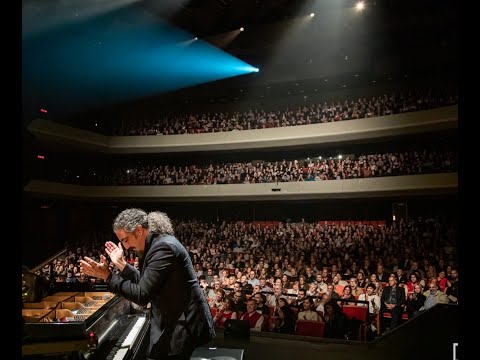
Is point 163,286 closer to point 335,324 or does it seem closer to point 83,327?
point 83,327

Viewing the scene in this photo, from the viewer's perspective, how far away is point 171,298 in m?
2.50

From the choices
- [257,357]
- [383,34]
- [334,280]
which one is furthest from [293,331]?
[383,34]

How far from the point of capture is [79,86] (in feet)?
67.5

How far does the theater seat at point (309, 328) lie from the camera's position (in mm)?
6845

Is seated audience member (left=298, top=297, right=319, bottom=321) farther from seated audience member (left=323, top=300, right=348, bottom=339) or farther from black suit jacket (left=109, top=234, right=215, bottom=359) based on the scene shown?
black suit jacket (left=109, top=234, right=215, bottom=359)

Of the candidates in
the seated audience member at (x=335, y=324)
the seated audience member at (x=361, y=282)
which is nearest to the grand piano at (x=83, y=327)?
the seated audience member at (x=335, y=324)

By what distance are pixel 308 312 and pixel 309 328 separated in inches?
17.5

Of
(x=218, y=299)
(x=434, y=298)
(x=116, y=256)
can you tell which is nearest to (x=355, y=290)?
(x=434, y=298)

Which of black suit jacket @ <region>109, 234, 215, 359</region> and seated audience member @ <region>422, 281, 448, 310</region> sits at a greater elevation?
black suit jacket @ <region>109, 234, 215, 359</region>

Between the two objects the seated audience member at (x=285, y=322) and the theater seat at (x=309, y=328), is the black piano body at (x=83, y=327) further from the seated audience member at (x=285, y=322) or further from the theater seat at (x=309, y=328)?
the theater seat at (x=309, y=328)

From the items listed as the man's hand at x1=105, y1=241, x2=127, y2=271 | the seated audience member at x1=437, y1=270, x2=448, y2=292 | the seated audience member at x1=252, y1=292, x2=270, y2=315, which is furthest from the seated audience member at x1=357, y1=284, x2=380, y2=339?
the man's hand at x1=105, y1=241, x2=127, y2=271

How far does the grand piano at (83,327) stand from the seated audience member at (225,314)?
3.84 m

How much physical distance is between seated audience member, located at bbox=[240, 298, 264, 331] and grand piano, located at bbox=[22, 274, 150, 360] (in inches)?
140

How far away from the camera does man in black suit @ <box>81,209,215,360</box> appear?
2414 mm
